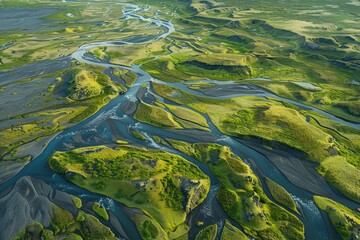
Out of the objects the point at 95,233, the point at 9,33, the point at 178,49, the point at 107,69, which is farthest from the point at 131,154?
the point at 9,33

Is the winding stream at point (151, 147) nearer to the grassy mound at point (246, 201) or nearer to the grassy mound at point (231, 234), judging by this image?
the grassy mound at point (231, 234)

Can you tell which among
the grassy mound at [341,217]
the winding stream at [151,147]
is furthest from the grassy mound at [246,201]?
the grassy mound at [341,217]

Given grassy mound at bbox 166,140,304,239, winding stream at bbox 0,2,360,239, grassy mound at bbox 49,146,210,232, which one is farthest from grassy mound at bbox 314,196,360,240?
grassy mound at bbox 49,146,210,232

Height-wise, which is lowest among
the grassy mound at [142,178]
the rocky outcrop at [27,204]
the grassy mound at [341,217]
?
the rocky outcrop at [27,204]

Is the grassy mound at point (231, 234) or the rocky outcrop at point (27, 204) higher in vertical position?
the grassy mound at point (231, 234)

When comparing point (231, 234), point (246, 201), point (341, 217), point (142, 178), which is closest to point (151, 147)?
point (142, 178)

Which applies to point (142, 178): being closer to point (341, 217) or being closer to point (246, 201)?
point (246, 201)

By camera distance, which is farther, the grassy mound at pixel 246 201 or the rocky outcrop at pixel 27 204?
the grassy mound at pixel 246 201

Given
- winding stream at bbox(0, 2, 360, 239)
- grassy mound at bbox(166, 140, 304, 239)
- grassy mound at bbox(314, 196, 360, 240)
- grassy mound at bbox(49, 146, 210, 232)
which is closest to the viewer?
grassy mound at bbox(314, 196, 360, 240)

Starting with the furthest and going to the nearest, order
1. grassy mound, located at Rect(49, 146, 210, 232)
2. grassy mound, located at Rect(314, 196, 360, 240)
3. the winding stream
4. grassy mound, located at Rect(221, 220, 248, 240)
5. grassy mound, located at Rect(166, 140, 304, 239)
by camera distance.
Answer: grassy mound, located at Rect(49, 146, 210, 232), the winding stream, grassy mound, located at Rect(166, 140, 304, 239), grassy mound, located at Rect(314, 196, 360, 240), grassy mound, located at Rect(221, 220, 248, 240)

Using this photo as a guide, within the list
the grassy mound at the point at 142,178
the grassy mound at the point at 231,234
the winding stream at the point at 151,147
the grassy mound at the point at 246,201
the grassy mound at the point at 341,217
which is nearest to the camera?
the grassy mound at the point at 231,234

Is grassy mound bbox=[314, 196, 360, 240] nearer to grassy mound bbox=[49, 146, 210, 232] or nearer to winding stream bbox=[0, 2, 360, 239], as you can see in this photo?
winding stream bbox=[0, 2, 360, 239]
